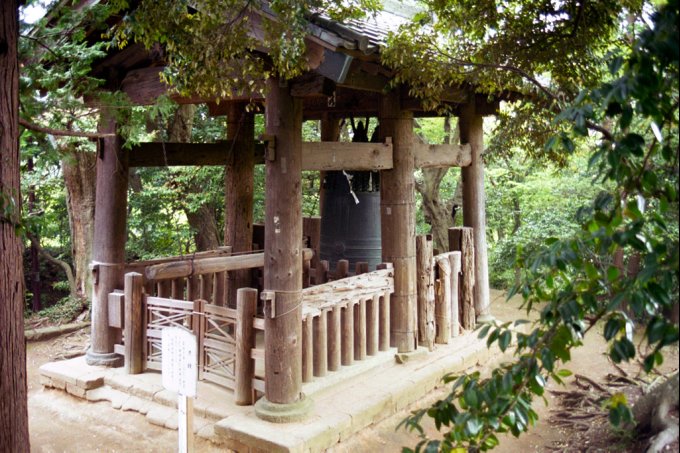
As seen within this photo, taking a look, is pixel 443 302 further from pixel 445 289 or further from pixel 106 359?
pixel 106 359

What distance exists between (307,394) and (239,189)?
3687 millimetres

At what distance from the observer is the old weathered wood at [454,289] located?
7.93m

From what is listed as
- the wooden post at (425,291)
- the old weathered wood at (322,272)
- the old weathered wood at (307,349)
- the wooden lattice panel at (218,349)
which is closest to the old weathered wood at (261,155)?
the wooden post at (425,291)

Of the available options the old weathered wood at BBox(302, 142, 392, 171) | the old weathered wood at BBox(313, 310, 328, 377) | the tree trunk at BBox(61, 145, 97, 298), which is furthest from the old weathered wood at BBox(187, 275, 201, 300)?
the tree trunk at BBox(61, 145, 97, 298)

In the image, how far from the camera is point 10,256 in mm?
4016

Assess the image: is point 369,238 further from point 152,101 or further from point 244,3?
point 244,3

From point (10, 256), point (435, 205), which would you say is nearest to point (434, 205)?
point (435, 205)

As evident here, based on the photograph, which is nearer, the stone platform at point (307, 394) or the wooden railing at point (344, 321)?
the stone platform at point (307, 394)

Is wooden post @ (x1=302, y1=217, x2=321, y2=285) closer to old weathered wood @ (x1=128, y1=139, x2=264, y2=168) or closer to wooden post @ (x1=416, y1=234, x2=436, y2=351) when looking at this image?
old weathered wood @ (x1=128, y1=139, x2=264, y2=168)

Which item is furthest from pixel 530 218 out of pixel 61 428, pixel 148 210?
pixel 61 428

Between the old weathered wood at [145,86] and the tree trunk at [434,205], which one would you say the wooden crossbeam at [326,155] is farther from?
the tree trunk at [434,205]

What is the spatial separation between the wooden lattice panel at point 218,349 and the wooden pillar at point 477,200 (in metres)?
3.74

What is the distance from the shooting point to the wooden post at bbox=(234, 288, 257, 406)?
18.5 ft

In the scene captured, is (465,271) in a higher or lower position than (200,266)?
lower
